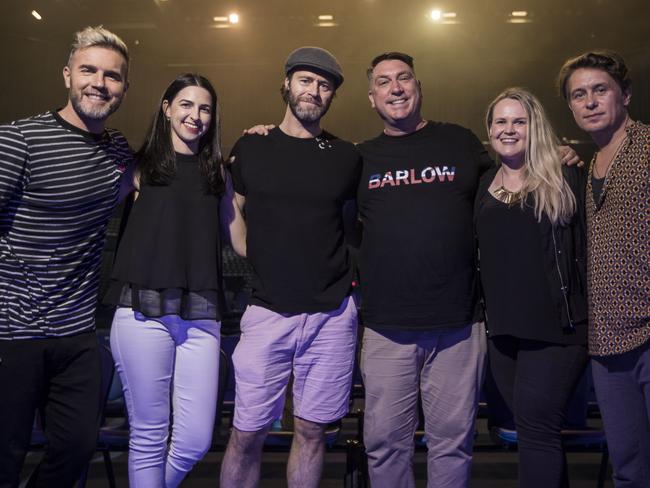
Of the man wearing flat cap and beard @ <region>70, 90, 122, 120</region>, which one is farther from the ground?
beard @ <region>70, 90, 122, 120</region>

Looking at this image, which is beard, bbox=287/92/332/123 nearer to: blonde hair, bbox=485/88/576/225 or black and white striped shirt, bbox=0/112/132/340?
blonde hair, bbox=485/88/576/225

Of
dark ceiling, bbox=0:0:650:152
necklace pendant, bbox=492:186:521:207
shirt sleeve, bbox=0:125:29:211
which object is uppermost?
dark ceiling, bbox=0:0:650:152

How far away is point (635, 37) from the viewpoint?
26.7ft

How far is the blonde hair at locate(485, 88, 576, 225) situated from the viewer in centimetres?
203

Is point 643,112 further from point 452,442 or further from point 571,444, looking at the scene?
point 452,442

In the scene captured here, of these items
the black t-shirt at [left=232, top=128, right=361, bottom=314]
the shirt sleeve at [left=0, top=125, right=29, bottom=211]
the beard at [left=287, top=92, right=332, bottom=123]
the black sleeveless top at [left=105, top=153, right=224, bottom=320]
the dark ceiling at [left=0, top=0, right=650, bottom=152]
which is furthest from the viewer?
the dark ceiling at [left=0, top=0, right=650, bottom=152]

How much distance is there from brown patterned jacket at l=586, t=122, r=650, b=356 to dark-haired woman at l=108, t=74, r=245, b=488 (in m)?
1.30

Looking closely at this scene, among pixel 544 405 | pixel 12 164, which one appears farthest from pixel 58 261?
pixel 544 405

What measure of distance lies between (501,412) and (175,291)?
5.62ft

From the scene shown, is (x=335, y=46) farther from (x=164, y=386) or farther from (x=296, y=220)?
(x=164, y=386)

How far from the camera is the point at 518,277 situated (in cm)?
205

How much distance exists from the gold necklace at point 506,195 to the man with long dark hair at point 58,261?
137 centimetres

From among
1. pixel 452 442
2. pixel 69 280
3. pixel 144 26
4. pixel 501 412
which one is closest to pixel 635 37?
pixel 144 26

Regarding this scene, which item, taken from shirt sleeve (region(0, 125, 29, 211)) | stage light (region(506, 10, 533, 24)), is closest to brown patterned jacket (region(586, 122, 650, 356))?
shirt sleeve (region(0, 125, 29, 211))
